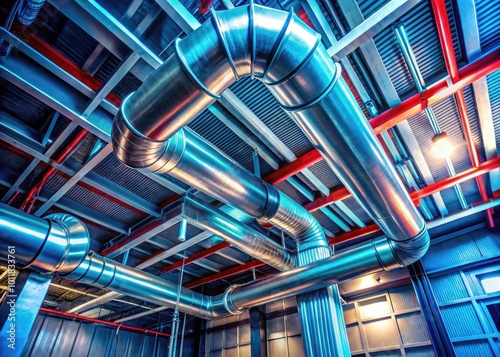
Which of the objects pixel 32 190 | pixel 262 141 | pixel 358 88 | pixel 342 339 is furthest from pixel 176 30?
pixel 342 339

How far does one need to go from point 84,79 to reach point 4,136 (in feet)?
3.34

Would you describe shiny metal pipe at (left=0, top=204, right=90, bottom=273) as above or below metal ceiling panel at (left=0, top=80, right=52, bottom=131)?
below

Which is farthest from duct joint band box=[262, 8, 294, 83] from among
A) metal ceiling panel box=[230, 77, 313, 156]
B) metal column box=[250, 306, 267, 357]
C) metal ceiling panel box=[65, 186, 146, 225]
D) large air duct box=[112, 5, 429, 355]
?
metal column box=[250, 306, 267, 357]

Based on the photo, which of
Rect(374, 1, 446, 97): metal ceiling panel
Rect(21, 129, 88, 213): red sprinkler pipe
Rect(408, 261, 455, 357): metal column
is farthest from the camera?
Rect(408, 261, 455, 357): metal column

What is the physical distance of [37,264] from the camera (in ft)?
8.79

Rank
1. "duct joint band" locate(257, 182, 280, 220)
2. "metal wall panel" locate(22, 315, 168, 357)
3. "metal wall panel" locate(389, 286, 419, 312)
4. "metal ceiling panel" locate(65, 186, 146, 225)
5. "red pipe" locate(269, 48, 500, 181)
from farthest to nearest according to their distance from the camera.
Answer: "metal wall panel" locate(22, 315, 168, 357)
"metal wall panel" locate(389, 286, 419, 312)
"metal ceiling panel" locate(65, 186, 146, 225)
"duct joint band" locate(257, 182, 280, 220)
"red pipe" locate(269, 48, 500, 181)

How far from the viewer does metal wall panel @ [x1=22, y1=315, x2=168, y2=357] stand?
6035mm

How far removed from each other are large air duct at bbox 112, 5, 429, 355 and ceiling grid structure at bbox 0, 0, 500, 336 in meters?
0.51

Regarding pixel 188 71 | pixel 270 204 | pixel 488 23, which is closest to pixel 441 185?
pixel 488 23

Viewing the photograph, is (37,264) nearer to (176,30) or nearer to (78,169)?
(78,169)

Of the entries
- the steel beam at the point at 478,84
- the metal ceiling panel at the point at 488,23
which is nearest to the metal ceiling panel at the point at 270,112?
the steel beam at the point at 478,84

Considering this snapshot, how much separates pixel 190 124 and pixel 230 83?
1234mm

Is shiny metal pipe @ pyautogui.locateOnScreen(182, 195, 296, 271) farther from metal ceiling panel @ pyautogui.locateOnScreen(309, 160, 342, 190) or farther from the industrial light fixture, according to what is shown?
the industrial light fixture

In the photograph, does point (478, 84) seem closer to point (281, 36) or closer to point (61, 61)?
point (281, 36)
